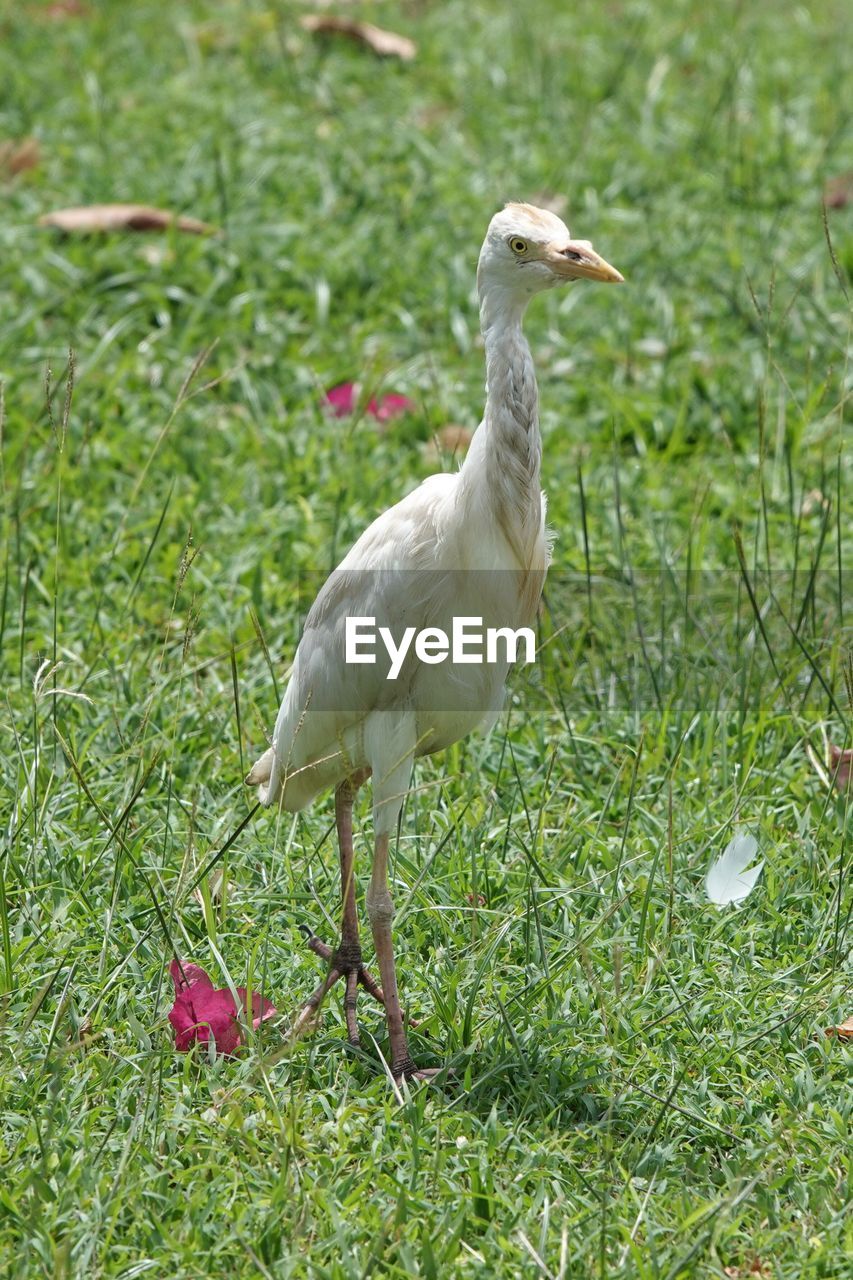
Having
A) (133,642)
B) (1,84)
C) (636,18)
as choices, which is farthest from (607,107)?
(133,642)

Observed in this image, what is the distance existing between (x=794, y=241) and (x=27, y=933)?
4.18m

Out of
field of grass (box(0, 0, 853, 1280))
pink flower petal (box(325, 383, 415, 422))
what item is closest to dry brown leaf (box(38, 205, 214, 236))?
field of grass (box(0, 0, 853, 1280))

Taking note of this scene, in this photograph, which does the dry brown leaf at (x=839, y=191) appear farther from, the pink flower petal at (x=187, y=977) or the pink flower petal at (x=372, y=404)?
the pink flower petal at (x=187, y=977)

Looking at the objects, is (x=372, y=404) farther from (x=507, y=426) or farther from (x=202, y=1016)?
(x=202, y=1016)

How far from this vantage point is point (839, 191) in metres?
6.60

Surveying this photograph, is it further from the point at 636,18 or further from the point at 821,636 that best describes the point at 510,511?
the point at 636,18

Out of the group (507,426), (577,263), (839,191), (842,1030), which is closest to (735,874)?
(842,1030)

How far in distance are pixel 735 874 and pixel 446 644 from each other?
88cm

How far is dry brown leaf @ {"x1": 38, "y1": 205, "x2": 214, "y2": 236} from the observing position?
5.91 metres

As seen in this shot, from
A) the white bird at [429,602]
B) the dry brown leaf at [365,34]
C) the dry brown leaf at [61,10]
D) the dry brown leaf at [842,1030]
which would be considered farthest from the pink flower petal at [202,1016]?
the dry brown leaf at [61,10]

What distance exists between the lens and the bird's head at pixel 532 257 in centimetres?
286

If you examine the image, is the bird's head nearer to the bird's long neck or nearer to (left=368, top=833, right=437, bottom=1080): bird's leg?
the bird's long neck

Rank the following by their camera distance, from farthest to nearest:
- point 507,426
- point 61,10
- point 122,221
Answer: point 61,10 < point 122,221 < point 507,426

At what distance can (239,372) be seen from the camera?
17.7 ft
